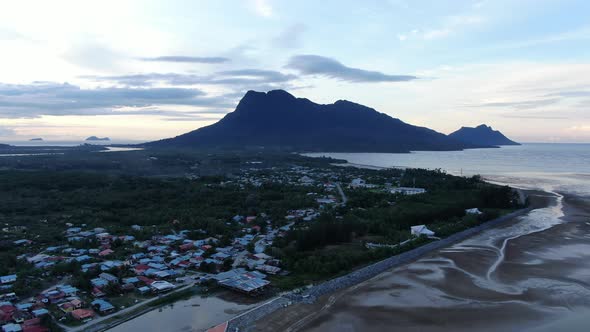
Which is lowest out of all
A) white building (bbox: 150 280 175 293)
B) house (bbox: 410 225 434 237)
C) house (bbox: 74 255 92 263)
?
white building (bbox: 150 280 175 293)

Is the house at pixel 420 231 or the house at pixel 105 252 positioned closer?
the house at pixel 105 252

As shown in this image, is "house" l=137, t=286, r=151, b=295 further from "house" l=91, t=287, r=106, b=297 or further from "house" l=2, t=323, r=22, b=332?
"house" l=2, t=323, r=22, b=332

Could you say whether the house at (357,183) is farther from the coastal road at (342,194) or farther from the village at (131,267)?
the village at (131,267)

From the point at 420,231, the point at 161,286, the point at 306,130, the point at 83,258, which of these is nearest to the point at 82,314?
the point at 161,286

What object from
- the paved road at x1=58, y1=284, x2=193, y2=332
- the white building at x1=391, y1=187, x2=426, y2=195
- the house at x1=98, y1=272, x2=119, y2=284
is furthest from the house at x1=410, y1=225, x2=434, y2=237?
the house at x1=98, y1=272, x2=119, y2=284

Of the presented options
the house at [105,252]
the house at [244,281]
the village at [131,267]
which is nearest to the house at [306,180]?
the village at [131,267]

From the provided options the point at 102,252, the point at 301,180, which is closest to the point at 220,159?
the point at 301,180

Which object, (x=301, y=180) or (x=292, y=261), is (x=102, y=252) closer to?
(x=292, y=261)
